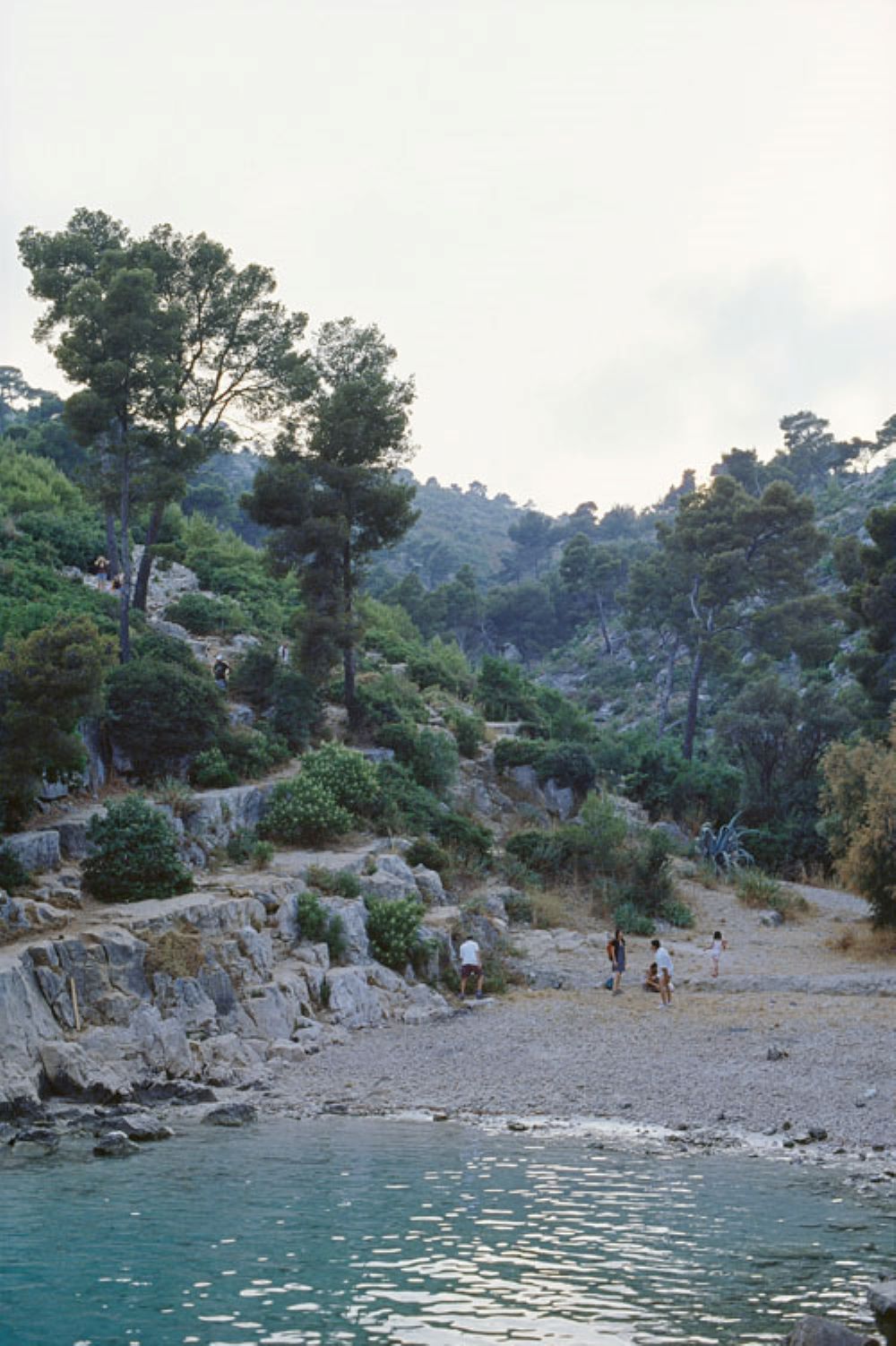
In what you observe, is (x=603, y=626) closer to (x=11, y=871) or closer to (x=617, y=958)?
(x=617, y=958)

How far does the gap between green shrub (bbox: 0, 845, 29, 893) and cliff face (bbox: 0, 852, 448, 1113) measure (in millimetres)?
1006

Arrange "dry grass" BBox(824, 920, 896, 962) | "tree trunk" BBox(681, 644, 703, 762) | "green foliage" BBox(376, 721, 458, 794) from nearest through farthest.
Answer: "dry grass" BBox(824, 920, 896, 962) → "green foliage" BBox(376, 721, 458, 794) → "tree trunk" BBox(681, 644, 703, 762)

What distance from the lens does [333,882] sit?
26578 millimetres

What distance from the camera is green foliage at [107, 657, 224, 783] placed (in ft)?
96.7

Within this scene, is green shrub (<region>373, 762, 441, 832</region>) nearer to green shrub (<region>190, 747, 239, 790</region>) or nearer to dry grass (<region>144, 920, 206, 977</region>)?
green shrub (<region>190, 747, 239, 790</region>)

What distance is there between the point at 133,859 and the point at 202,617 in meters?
20.7

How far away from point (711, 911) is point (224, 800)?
14.7 metres

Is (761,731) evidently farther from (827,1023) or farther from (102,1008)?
(102,1008)

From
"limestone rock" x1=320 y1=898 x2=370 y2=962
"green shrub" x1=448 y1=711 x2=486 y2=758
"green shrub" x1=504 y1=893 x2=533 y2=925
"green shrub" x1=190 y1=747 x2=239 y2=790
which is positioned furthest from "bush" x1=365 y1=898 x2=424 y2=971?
"green shrub" x1=448 y1=711 x2=486 y2=758

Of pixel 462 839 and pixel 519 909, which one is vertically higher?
pixel 462 839

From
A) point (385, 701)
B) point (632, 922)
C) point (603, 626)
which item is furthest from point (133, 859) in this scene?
point (603, 626)

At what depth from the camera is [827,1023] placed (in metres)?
22.0

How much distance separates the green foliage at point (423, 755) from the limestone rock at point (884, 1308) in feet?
88.6

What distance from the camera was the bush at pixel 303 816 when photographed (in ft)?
96.4
